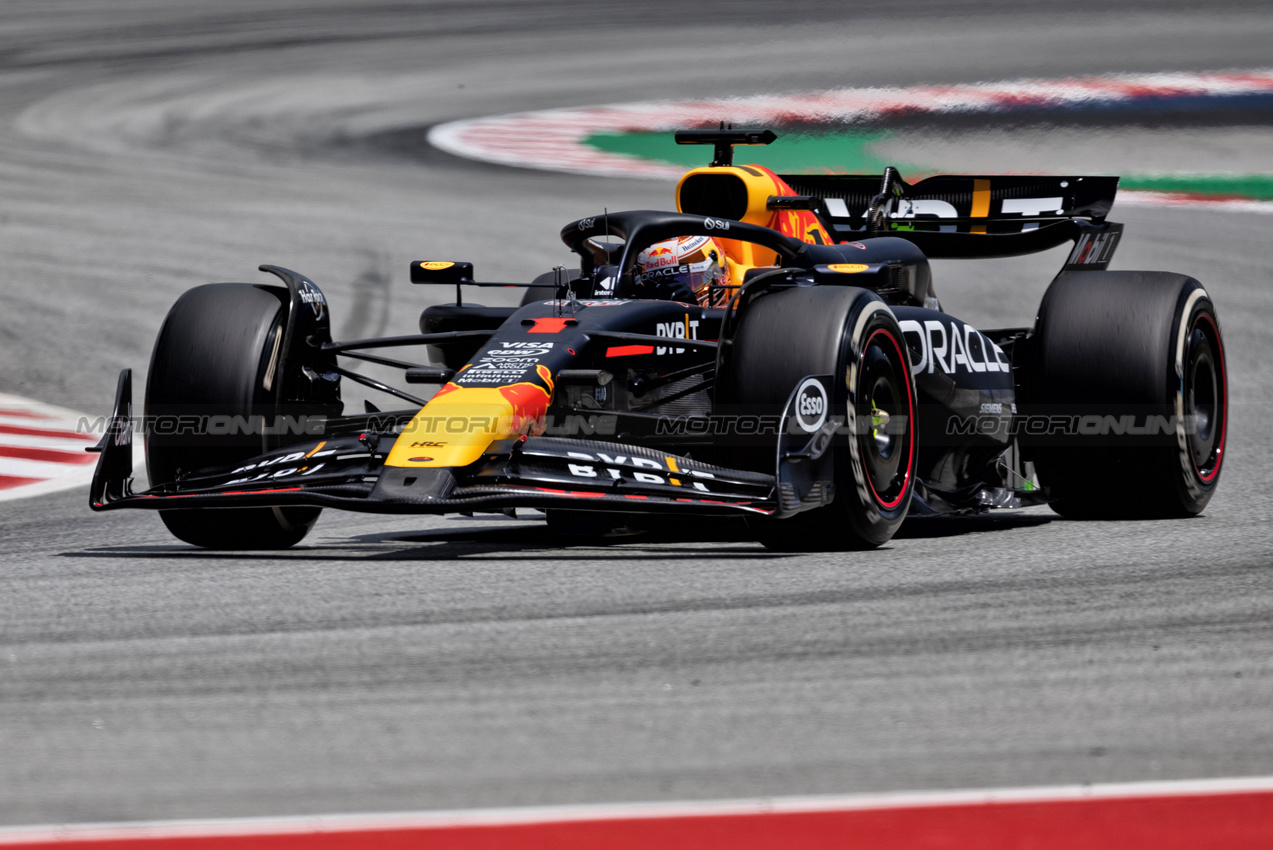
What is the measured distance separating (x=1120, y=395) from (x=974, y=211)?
92.1 inches

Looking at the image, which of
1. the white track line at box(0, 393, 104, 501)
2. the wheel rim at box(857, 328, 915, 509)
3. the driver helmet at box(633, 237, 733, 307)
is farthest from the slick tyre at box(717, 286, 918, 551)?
the white track line at box(0, 393, 104, 501)

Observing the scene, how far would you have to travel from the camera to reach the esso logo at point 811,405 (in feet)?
20.9

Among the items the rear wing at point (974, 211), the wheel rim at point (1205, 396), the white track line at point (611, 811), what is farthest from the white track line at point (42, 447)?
the white track line at point (611, 811)

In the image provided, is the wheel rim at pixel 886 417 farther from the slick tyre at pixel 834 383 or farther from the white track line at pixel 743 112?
the white track line at pixel 743 112

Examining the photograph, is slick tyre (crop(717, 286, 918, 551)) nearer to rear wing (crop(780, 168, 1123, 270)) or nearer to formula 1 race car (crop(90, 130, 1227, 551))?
formula 1 race car (crop(90, 130, 1227, 551))

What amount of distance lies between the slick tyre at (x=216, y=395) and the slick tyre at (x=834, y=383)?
180cm

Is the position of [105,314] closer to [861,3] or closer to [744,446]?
[744,446]

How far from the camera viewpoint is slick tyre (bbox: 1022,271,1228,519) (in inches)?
311

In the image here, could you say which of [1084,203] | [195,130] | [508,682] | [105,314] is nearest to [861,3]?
[195,130]

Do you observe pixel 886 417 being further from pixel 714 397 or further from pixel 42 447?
pixel 42 447

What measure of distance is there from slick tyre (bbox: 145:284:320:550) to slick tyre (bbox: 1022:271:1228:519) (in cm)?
325

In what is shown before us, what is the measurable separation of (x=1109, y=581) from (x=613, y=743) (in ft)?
8.62

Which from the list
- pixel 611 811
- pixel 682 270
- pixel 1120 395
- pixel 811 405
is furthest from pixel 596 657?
pixel 1120 395

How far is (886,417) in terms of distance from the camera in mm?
6988
